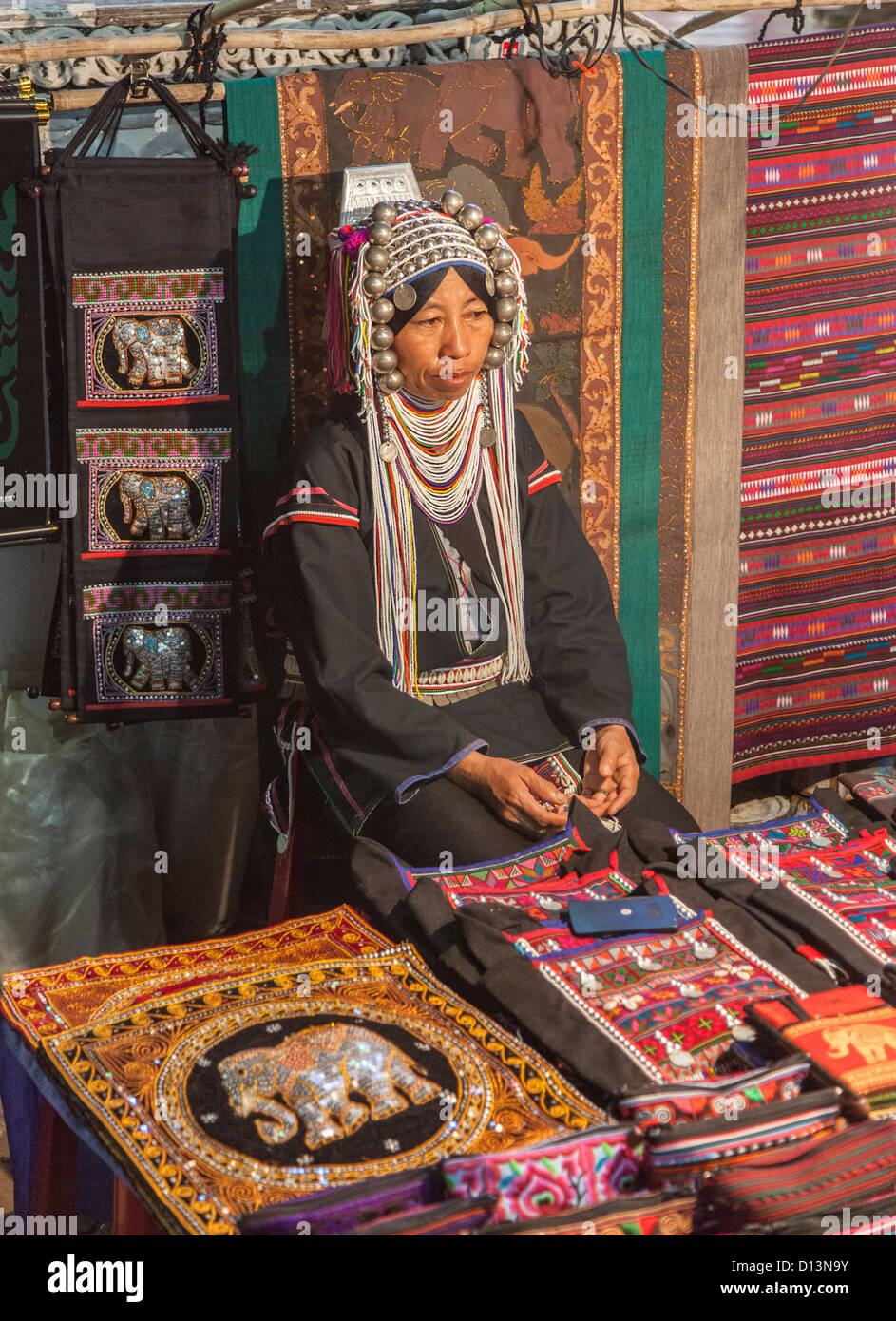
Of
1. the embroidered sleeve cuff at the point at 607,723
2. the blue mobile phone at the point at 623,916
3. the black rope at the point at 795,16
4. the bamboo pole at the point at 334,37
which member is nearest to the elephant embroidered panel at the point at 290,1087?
the blue mobile phone at the point at 623,916

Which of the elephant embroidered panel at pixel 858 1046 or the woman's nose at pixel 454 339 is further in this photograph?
the woman's nose at pixel 454 339

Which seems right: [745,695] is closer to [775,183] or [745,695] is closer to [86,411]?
[775,183]

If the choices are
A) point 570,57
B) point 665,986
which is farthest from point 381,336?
point 665,986

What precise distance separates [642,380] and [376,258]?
102 cm

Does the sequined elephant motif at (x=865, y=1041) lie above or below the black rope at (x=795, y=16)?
below

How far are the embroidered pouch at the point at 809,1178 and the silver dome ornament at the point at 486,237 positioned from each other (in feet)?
6.46

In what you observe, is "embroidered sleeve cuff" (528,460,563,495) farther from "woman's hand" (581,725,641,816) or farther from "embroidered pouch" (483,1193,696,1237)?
"embroidered pouch" (483,1193,696,1237)

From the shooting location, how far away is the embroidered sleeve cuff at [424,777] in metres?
2.91

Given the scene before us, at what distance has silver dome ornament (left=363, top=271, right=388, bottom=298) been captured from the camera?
2.89m

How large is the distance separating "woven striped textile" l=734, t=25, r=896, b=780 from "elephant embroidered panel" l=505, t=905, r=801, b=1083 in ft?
5.69

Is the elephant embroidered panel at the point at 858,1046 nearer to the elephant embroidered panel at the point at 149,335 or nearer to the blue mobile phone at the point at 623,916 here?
the blue mobile phone at the point at 623,916

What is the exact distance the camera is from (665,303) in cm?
362

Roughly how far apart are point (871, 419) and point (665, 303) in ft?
2.23

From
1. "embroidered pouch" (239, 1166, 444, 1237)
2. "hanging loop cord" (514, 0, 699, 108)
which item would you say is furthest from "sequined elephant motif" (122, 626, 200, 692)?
"embroidered pouch" (239, 1166, 444, 1237)
